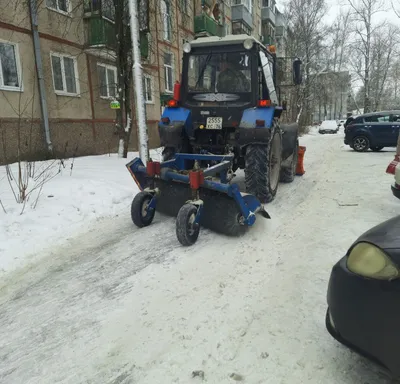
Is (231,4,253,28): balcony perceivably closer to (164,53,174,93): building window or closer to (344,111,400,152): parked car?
(164,53,174,93): building window

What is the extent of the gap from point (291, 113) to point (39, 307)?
95.0 ft

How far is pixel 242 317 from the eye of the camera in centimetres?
255

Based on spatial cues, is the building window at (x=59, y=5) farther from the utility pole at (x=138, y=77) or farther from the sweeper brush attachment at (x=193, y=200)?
the sweeper brush attachment at (x=193, y=200)

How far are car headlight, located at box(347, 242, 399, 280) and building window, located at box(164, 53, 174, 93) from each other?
17526 mm

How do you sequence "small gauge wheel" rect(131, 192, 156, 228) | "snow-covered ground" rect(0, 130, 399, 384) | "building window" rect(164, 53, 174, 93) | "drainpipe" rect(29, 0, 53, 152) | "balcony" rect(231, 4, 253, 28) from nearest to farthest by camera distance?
"snow-covered ground" rect(0, 130, 399, 384) → "small gauge wheel" rect(131, 192, 156, 228) → "drainpipe" rect(29, 0, 53, 152) → "building window" rect(164, 53, 174, 93) → "balcony" rect(231, 4, 253, 28)

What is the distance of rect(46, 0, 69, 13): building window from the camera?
11042mm

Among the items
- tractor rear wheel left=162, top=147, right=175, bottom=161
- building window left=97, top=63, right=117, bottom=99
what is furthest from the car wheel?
tractor rear wheel left=162, top=147, right=175, bottom=161

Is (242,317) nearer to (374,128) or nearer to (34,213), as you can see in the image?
(34,213)

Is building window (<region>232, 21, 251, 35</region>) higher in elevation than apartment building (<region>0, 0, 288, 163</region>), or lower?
higher

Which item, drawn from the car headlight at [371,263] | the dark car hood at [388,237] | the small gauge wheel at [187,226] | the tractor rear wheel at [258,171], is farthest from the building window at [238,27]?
the car headlight at [371,263]

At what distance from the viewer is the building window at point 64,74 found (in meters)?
11.4

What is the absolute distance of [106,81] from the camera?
1380 cm

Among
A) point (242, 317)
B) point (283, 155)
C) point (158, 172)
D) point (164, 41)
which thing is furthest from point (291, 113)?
point (242, 317)

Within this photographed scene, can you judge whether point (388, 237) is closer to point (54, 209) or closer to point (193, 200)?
point (193, 200)
